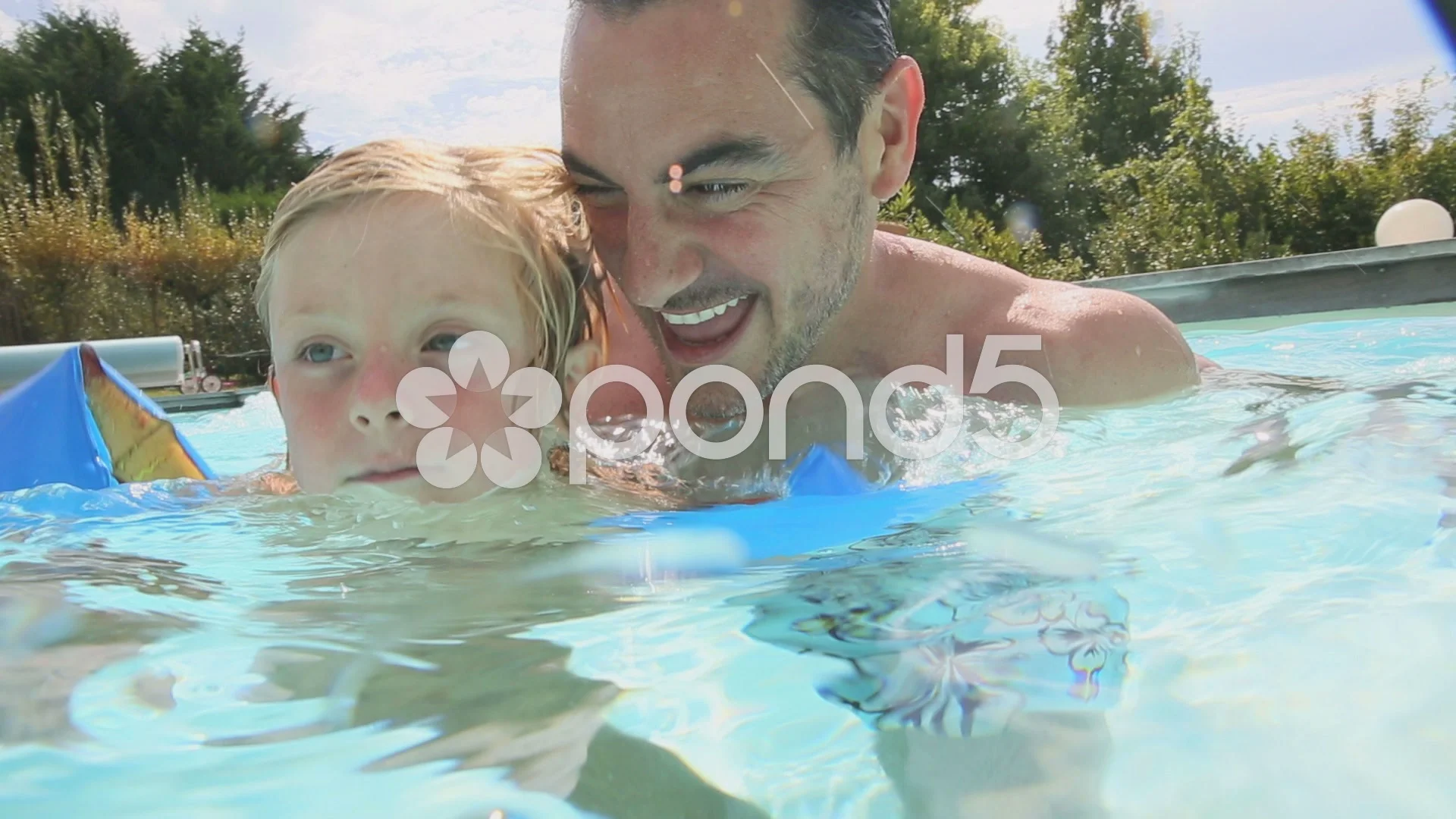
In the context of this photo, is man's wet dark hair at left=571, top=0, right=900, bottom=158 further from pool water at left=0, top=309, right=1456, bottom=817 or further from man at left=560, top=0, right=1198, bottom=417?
pool water at left=0, top=309, right=1456, bottom=817

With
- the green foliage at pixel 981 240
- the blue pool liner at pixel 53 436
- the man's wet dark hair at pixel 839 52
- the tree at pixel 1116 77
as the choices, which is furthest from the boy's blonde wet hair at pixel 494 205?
the tree at pixel 1116 77

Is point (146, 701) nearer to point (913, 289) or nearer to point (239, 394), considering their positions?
point (913, 289)

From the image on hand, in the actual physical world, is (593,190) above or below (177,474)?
above

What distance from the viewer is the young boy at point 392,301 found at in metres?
1.83

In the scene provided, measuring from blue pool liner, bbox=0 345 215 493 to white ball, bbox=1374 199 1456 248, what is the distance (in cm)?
969

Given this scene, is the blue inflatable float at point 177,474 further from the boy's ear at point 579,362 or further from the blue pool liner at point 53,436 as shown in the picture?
the boy's ear at point 579,362

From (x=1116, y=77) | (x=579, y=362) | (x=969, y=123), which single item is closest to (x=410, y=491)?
(x=579, y=362)

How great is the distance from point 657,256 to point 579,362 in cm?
33

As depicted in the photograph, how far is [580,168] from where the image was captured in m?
2.43

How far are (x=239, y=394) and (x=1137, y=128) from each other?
70.6 feet

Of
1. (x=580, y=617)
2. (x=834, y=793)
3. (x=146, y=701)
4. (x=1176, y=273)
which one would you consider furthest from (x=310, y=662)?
(x=1176, y=273)

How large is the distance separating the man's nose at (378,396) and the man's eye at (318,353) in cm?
10

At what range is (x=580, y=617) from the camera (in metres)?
1.28

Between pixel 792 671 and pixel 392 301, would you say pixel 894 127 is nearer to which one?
pixel 392 301
